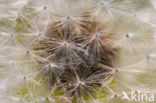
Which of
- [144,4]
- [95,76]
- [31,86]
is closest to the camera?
[95,76]

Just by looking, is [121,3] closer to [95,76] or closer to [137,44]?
[137,44]

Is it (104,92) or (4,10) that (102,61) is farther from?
A: (4,10)

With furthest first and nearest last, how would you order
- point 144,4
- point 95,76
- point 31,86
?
point 144,4 < point 31,86 < point 95,76

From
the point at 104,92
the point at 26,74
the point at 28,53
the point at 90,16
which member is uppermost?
the point at 90,16

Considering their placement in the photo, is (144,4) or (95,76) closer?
(95,76)

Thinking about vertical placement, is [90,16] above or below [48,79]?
above

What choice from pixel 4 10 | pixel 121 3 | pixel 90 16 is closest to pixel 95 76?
pixel 90 16

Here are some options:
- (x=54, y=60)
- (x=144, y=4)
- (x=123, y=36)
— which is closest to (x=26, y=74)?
(x=54, y=60)
